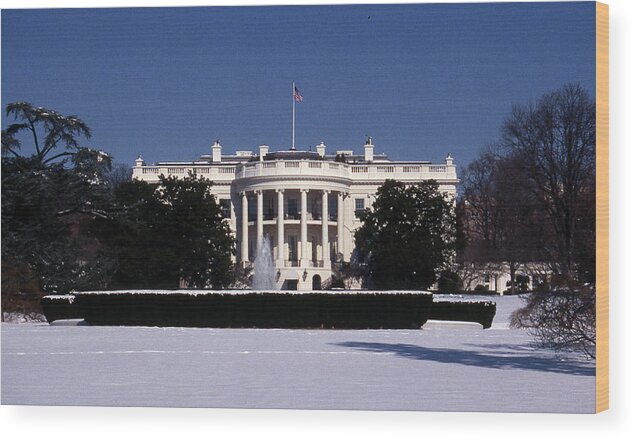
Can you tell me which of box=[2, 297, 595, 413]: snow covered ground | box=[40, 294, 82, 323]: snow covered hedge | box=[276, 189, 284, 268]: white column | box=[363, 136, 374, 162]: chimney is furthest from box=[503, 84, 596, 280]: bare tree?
box=[276, 189, 284, 268]: white column

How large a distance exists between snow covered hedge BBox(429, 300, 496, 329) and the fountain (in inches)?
155

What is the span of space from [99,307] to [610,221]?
32.2ft

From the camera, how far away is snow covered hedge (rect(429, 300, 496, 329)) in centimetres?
1791

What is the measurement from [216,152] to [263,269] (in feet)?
10.5

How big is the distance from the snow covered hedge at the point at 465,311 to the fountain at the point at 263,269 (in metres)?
3.93

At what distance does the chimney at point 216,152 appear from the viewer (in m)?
16.0

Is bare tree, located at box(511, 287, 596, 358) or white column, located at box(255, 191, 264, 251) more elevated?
white column, located at box(255, 191, 264, 251)

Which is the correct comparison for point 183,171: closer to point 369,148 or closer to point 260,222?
point 369,148

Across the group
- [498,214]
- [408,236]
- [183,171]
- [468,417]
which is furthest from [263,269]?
[468,417]

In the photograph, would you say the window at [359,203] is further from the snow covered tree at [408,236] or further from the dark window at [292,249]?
the snow covered tree at [408,236]

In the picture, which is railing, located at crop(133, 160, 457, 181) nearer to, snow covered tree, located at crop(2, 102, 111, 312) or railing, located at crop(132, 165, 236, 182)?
railing, located at crop(132, 165, 236, 182)

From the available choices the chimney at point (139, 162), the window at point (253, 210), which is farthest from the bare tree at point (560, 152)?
the window at point (253, 210)

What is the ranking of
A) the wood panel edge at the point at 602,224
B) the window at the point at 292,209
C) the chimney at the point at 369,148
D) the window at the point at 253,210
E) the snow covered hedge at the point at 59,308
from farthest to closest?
the window at the point at 292,209, the window at the point at 253,210, the snow covered hedge at the point at 59,308, the chimney at the point at 369,148, the wood panel edge at the point at 602,224

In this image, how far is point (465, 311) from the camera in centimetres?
1812
